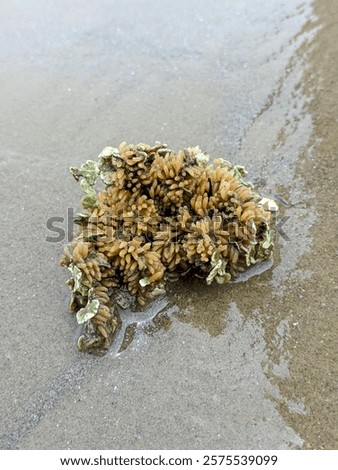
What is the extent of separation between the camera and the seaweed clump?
3.37 metres

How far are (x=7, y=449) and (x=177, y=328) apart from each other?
1289mm

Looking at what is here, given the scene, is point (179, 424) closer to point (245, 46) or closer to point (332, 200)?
point (332, 200)

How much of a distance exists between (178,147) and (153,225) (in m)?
1.44

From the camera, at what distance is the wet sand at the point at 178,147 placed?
10.0 ft

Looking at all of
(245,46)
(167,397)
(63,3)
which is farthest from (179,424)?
(63,3)

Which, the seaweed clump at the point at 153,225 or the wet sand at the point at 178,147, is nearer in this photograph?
the wet sand at the point at 178,147

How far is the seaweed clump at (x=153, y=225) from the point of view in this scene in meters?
3.37

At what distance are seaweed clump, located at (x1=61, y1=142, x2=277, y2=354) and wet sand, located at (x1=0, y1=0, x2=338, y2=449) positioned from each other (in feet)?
0.83

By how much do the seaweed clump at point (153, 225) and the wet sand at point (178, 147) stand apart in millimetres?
252

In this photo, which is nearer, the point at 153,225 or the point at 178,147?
the point at 153,225

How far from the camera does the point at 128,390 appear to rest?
3.18 metres

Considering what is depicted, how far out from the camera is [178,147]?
4.70 m

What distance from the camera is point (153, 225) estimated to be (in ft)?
11.4

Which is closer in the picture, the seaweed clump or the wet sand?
the wet sand
